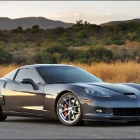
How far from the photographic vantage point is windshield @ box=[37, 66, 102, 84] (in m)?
11.5

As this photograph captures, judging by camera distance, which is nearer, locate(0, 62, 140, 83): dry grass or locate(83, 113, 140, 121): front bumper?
locate(83, 113, 140, 121): front bumper

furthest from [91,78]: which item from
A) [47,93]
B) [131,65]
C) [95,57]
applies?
[95,57]

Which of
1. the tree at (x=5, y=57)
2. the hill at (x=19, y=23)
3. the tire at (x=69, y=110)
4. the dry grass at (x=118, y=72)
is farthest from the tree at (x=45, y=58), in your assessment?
the hill at (x=19, y=23)

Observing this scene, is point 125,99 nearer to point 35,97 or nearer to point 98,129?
point 98,129

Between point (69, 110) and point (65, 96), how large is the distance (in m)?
0.28

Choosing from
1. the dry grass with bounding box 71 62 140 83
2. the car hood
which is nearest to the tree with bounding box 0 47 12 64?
the dry grass with bounding box 71 62 140 83

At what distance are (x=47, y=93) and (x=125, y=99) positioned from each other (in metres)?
1.57

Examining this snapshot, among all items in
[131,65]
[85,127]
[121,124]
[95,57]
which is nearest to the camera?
[85,127]

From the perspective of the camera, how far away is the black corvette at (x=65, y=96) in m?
10.6

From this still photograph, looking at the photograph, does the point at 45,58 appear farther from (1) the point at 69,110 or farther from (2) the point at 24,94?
(1) the point at 69,110

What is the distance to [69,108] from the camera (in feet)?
35.5

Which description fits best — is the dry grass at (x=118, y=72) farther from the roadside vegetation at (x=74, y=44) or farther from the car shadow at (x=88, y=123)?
the car shadow at (x=88, y=123)

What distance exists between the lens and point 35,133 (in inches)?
377

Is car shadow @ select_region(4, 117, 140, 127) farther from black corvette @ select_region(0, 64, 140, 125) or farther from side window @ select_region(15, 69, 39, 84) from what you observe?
side window @ select_region(15, 69, 39, 84)
